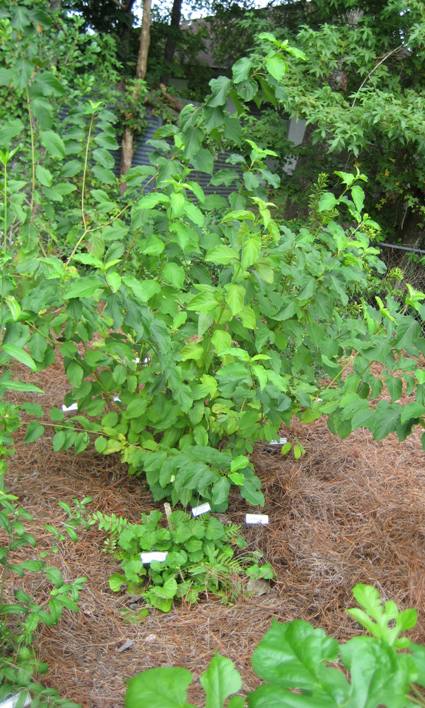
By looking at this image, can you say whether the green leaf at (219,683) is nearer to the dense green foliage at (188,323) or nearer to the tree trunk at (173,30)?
the dense green foliage at (188,323)

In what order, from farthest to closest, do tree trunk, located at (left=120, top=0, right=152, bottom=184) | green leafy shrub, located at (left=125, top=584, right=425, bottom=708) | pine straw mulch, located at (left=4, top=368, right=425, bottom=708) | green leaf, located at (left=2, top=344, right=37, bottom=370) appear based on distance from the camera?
tree trunk, located at (left=120, top=0, right=152, bottom=184) < pine straw mulch, located at (left=4, top=368, right=425, bottom=708) < green leaf, located at (left=2, top=344, right=37, bottom=370) < green leafy shrub, located at (left=125, top=584, right=425, bottom=708)

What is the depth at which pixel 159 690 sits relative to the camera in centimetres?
54

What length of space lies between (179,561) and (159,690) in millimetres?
1898

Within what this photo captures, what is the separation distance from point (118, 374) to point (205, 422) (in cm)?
42

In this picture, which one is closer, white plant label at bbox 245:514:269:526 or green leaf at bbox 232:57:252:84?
green leaf at bbox 232:57:252:84

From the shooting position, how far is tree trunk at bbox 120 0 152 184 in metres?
8.52

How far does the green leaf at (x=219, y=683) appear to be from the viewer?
1.77 ft

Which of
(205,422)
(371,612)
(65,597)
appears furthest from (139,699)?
(205,422)

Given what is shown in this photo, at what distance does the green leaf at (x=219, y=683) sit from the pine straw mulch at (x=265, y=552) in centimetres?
155

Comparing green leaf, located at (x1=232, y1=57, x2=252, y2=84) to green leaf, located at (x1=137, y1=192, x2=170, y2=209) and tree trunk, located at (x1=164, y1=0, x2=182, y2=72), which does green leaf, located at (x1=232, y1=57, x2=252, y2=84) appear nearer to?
green leaf, located at (x1=137, y1=192, x2=170, y2=209)

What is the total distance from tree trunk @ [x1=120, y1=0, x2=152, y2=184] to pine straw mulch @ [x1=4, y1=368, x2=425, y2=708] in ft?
19.9

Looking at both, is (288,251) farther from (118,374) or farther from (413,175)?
(413,175)

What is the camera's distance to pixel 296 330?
2.47 m

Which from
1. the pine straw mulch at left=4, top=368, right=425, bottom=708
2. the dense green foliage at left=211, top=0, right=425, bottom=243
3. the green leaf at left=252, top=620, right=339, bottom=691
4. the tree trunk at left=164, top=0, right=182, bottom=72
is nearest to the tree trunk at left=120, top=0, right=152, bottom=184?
the dense green foliage at left=211, top=0, right=425, bottom=243
